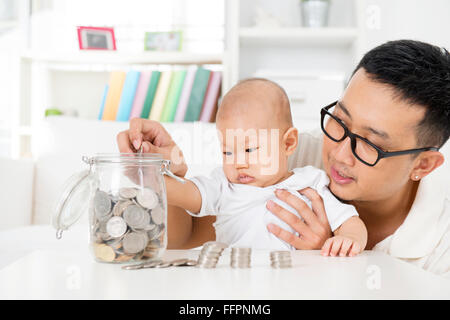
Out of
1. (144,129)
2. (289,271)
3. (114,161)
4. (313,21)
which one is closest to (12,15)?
(313,21)

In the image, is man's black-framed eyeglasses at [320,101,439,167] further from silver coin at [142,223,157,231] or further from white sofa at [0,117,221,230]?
white sofa at [0,117,221,230]

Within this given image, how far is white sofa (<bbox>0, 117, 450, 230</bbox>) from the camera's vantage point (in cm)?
208

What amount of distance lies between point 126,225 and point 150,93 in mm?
2009

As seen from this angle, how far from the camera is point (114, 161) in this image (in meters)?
0.69

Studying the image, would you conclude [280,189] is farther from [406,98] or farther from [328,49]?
[328,49]

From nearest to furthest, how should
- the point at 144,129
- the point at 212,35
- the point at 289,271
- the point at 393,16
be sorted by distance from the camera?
1. the point at 289,271
2. the point at 144,129
3. the point at 393,16
4. the point at 212,35

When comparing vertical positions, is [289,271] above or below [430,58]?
below

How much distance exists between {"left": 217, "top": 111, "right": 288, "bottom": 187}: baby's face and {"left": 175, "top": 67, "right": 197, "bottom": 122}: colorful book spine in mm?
1532

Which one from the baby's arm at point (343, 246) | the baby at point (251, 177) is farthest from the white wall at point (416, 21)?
the baby's arm at point (343, 246)

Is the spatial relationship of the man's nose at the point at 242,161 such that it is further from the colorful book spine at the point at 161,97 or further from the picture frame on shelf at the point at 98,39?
the picture frame on shelf at the point at 98,39

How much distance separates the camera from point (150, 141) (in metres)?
0.94

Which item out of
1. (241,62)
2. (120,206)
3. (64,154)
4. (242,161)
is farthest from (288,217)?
(241,62)
